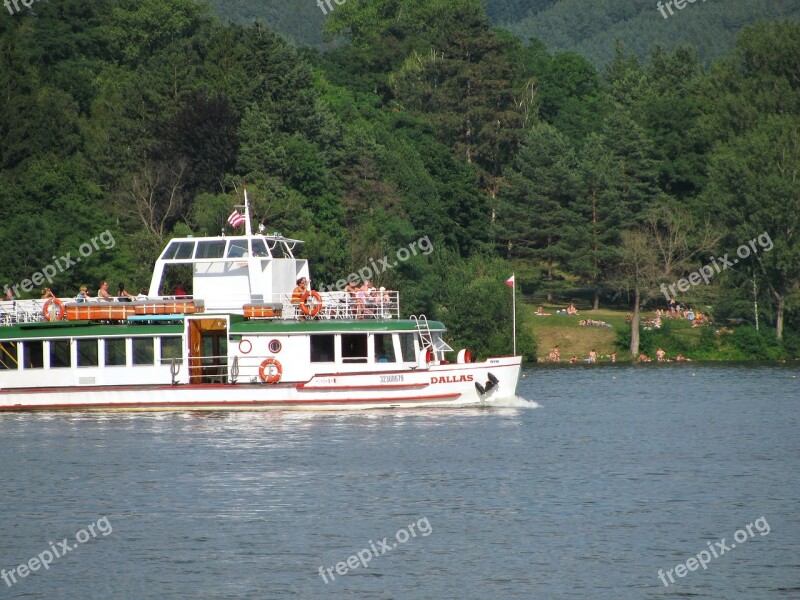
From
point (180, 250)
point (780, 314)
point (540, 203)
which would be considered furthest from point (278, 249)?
point (540, 203)

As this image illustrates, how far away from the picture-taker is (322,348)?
50156mm

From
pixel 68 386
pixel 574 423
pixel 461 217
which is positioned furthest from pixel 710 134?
pixel 68 386

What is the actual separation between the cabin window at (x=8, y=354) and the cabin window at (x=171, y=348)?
5.61 metres

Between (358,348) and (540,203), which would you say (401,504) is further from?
(540,203)

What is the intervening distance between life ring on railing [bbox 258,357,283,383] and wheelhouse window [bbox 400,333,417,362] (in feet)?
14.5

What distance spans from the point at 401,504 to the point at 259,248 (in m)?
20.1

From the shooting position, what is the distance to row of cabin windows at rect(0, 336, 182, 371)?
50875mm

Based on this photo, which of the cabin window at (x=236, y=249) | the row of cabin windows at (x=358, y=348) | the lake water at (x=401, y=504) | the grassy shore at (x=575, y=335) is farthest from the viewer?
the grassy shore at (x=575, y=335)

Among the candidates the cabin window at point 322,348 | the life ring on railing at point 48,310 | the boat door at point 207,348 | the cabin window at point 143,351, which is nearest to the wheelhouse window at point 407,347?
the cabin window at point 322,348

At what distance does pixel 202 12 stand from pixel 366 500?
10754 cm

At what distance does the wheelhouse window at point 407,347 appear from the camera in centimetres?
5006

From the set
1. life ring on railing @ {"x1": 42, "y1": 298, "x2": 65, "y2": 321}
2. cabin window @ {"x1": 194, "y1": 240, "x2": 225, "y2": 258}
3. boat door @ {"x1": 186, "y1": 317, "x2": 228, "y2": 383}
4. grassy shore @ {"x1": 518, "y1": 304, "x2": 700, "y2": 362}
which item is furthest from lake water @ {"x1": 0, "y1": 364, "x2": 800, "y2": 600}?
grassy shore @ {"x1": 518, "y1": 304, "x2": 700, "y2": 362}

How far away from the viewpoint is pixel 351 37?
526 ft

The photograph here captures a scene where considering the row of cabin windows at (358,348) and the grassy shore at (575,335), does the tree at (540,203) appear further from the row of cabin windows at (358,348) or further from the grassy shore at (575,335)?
the row of cabin windows at (358,348)
